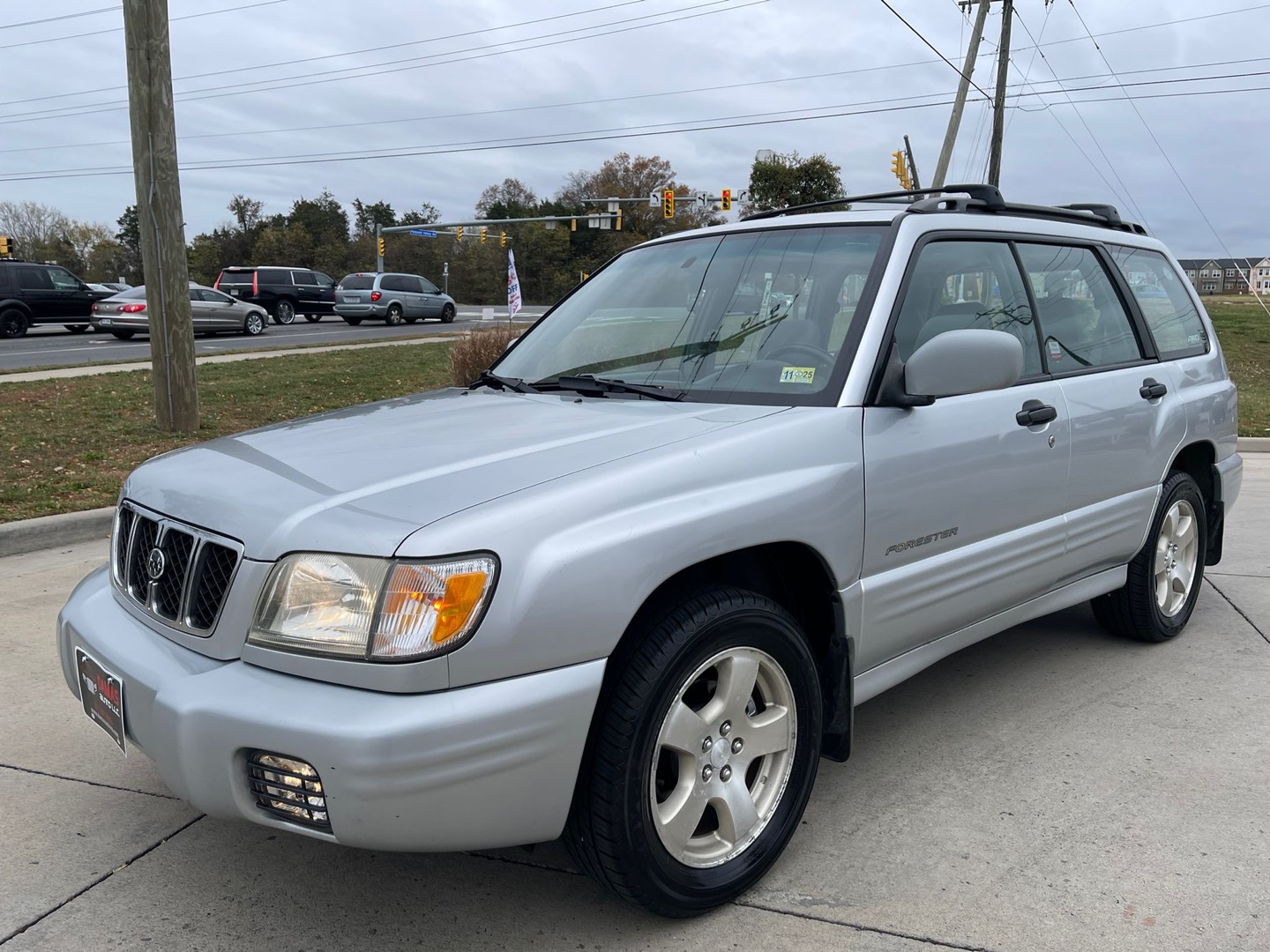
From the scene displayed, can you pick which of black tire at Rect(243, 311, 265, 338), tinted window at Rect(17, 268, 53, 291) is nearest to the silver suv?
black tire at Rect(243, 311, 265, 338)

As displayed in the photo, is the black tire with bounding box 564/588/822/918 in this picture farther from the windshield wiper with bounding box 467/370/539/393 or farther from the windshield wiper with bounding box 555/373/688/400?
the windshield wiper with bounding box 467/370/539/393

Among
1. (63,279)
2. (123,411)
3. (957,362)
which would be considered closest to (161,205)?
(123,411)

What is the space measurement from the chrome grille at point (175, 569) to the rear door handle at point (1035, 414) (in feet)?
7.83

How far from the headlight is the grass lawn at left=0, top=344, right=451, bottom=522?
537 centimetres

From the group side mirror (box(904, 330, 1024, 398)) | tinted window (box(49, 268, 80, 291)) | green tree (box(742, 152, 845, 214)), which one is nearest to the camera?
side mirror (box(904, 330, 1024, 398))

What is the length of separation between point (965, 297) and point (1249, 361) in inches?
763

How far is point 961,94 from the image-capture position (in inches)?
993

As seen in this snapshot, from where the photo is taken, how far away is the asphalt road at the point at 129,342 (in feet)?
62.2

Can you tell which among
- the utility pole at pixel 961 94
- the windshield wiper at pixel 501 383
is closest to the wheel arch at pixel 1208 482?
the windshield wiper at pixel 501 383

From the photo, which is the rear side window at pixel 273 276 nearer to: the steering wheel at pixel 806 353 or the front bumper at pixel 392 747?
the steering wheel at pixel 806 353

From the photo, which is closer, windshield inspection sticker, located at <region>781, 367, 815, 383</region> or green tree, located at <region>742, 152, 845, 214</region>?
windshield inspection sticker, located at <region>781, 367, 815, 383</region>

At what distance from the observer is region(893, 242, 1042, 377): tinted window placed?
10.8 ft

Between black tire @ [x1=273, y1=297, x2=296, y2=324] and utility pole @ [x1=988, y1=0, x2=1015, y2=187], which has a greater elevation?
utility pole @ [x1=988, y1=0, x2=1015, y2=187]

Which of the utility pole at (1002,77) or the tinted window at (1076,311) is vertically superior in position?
the utility pole at (1002,77)
